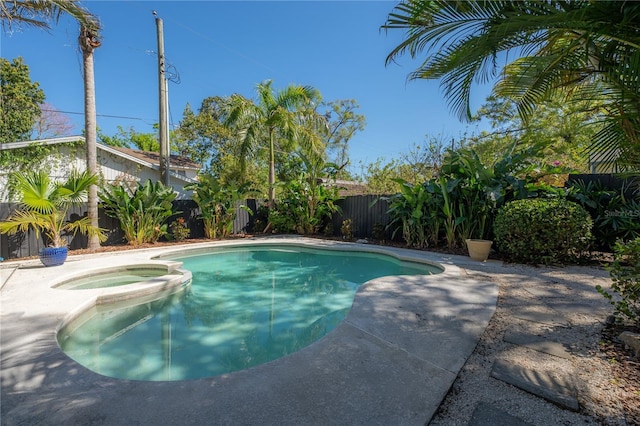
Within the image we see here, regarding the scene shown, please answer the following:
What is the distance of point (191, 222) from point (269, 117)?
4971 millimetres

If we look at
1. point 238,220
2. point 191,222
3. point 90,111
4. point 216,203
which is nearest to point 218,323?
point 216,203

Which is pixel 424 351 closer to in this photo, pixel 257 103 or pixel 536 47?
pixel 536 47

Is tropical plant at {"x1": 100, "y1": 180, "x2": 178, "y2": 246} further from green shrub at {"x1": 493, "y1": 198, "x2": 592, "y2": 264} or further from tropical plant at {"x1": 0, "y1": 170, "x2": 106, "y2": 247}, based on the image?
green shrub at {"x1": 493, "y1": 198, "x2": 592, "y2": 264}

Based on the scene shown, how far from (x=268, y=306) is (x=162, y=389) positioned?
2.62 metres

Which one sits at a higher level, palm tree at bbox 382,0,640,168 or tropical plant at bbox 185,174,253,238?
palm tree at bbox 382,0,640,168

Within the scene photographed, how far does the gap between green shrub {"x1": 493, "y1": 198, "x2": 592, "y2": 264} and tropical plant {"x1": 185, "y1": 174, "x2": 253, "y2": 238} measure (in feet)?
28.1

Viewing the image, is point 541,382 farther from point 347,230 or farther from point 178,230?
point 178,230

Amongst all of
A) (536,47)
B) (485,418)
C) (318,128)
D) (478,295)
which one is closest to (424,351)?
(485,418)

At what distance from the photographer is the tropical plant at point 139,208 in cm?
873

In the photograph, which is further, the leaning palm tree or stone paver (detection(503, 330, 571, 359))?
the leaning palm tree

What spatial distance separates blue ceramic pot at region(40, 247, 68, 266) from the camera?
5.86 meters

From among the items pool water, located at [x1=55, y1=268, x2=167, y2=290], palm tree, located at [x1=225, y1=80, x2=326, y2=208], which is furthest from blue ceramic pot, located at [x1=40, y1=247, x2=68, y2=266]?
palm tree, located at [x1=225, y1=80, x2=326, y2=208]

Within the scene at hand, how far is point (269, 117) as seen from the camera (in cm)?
1124

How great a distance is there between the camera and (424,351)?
247cm
